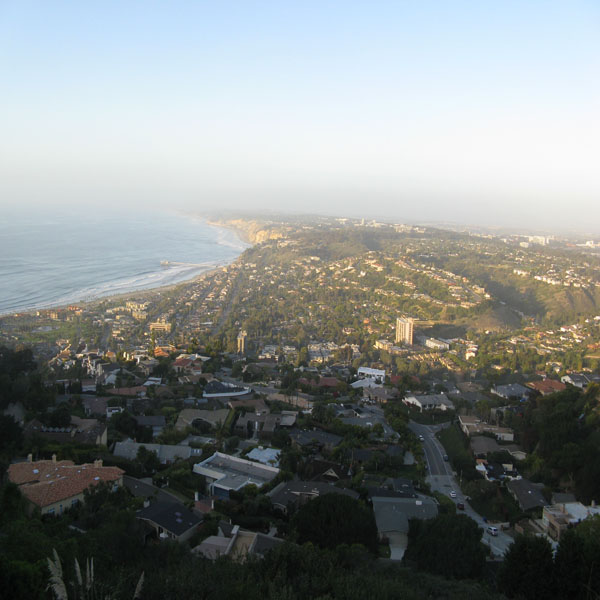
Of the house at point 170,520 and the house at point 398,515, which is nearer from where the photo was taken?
the house at point 170,520

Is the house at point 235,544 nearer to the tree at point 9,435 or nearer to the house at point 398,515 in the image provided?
the house at point 398,515

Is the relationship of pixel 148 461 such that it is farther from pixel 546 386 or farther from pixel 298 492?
pixel 546 386

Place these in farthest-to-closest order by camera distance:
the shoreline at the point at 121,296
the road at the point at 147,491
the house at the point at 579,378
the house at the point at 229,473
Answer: the shoreline at the point at 121,296 → the house at the point at 579,378 → the house at the point at 229,473 → the road at the point at 147,491

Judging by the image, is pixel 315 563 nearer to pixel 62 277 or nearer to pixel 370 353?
pixel 370 353

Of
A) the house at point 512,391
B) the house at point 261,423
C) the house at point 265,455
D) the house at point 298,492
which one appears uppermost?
the house at point 298,492

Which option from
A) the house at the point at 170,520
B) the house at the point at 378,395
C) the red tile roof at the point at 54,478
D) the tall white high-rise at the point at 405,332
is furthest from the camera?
the tall white high-rise at the point at 405,332

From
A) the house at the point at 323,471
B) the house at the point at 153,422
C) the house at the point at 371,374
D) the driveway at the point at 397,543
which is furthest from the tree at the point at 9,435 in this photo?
the house at the point at 371,374

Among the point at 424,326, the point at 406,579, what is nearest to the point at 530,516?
the point at 406,579
